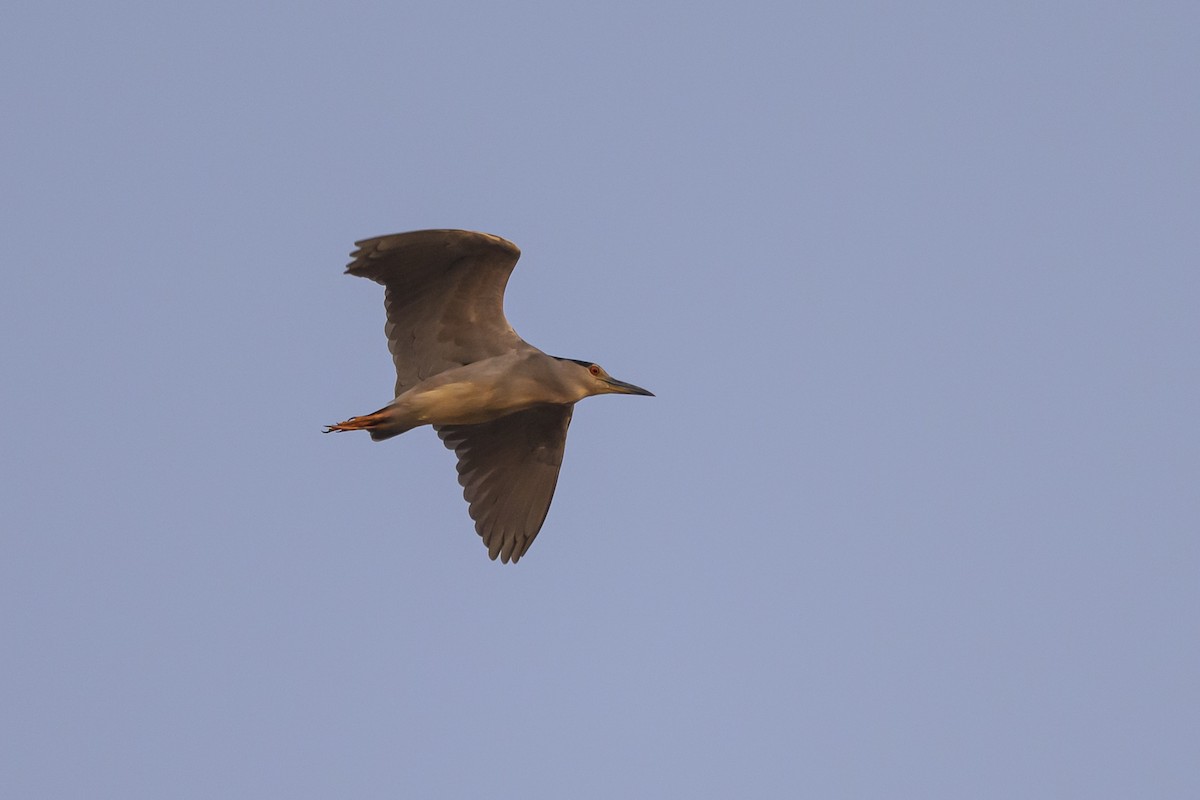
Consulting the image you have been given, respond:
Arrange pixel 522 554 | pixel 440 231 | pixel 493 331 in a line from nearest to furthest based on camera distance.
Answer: pixel 440 231 → pixel 493 331 → pixel 522 554

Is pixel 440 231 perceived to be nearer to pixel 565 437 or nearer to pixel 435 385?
pixel 435 385

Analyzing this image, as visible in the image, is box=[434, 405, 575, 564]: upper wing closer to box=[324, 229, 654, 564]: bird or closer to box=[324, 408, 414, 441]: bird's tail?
box=[324, 229, 654, 564]: bird

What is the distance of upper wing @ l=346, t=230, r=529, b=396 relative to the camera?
13.8 meters

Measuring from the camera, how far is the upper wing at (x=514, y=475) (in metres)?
15.6

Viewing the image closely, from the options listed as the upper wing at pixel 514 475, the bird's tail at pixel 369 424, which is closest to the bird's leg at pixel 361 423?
the bird's tail at pixel 369 424

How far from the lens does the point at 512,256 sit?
1399cm

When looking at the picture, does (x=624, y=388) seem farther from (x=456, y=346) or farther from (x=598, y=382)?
(x=456, y=346)

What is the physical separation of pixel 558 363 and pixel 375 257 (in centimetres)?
193

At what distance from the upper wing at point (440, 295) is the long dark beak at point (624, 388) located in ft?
3.23

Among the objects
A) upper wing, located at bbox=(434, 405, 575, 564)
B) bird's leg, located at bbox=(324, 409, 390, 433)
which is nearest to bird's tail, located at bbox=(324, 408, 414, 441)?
bird's leg, located at bbox=(324, 409, 390, 433)

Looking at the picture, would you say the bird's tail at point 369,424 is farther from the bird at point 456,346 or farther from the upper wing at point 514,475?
the upper wing at point 514,475

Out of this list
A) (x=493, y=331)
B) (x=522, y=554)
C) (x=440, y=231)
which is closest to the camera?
(x=440, y=231)

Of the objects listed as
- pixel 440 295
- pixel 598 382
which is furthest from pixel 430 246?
pixel 598 382

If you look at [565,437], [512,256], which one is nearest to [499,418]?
[565,437]
